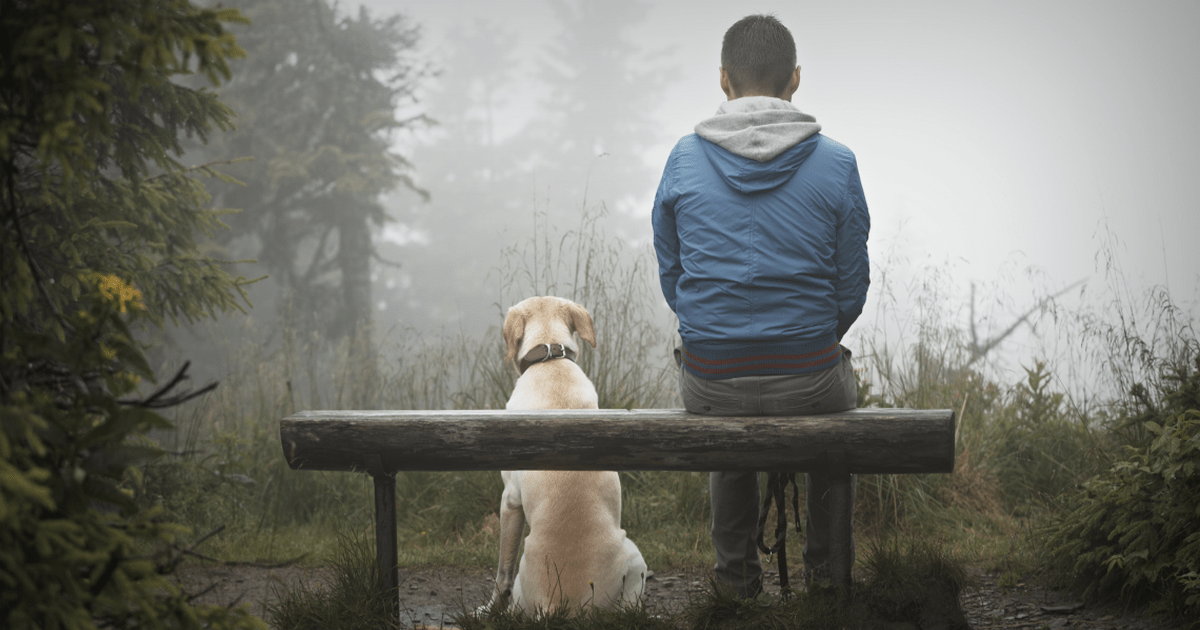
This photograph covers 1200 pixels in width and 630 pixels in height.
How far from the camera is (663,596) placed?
3.48 m

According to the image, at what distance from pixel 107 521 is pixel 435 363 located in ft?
15.6

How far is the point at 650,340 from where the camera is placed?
5.81 meters

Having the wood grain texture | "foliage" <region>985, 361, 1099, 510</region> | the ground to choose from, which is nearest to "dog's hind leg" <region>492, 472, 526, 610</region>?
the ground

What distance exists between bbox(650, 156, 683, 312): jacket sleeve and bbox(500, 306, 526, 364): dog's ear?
0.76 metres

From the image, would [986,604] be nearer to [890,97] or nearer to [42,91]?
[42,91]

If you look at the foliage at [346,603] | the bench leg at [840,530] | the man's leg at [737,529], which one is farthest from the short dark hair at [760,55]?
the foliage at [346,603]

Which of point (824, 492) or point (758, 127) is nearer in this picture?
point (758, 127)

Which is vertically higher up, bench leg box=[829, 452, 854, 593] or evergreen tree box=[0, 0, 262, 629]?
evergreen tree box=[0, 0, 262, 629]

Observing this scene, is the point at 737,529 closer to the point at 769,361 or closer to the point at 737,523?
the point at 737,523

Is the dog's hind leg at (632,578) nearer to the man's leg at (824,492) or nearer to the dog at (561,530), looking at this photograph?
the dog at (561,530)

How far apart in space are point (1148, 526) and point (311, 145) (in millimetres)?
19932

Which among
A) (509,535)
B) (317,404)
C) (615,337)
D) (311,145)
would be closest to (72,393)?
(509,535)

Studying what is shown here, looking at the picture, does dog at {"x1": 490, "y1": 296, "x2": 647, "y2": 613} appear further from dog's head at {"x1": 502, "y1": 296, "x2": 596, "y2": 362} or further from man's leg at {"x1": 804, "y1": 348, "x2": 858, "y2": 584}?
man's leg at {"x1": 804, "y1": 348, "x2": 858, "y2": 584}

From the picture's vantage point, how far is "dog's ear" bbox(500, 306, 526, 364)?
11.0 ft
